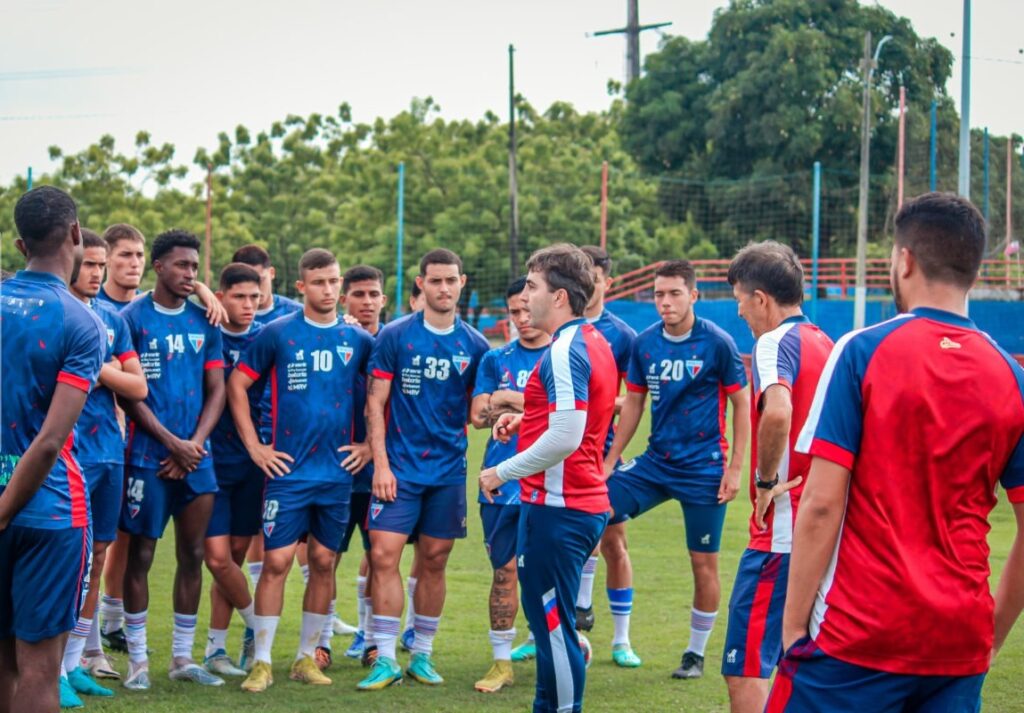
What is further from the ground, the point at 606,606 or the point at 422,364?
the point at 422,364

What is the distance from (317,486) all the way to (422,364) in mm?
957

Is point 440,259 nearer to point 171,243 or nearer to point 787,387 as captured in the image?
point 171,243

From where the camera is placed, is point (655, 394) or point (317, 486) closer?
point (317, 486)

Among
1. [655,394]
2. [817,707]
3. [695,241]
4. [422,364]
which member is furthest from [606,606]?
[695,241]

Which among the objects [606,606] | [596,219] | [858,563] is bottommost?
[606,606]

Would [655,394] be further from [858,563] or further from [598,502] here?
[858,563]

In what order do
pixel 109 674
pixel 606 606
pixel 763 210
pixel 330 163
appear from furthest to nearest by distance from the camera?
pixel 330 163 < pixel 763 210 < pixel 606 606 < pixel 109 674

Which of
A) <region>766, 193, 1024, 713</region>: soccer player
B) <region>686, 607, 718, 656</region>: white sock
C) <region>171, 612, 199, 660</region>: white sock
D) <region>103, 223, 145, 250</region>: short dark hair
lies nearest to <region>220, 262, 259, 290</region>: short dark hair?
<region>103, 223, 145, 250</region>: short dark hair

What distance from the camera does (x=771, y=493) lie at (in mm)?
4922

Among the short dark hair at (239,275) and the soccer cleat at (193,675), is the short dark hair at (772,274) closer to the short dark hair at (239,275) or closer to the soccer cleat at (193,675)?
the short dark hair at (239,275)

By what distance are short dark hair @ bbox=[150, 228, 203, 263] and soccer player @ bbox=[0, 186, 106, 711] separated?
2.27 meters

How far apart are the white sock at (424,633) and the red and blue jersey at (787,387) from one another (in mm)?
2682

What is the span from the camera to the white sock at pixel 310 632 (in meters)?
7.02

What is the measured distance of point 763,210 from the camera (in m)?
40.9
